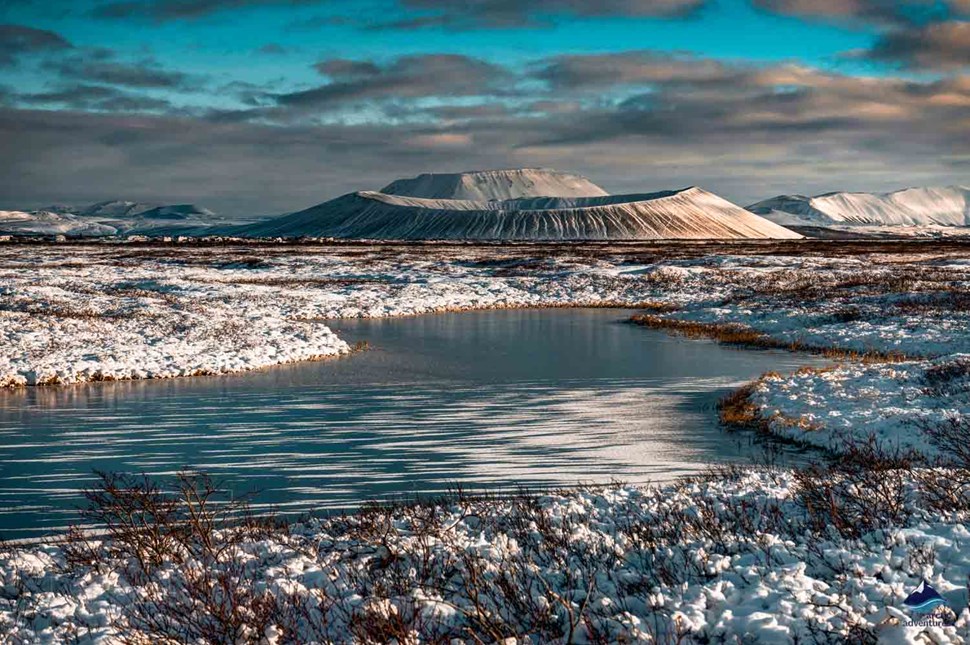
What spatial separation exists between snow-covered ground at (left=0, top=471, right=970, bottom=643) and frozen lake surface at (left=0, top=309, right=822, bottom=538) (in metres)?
2.79

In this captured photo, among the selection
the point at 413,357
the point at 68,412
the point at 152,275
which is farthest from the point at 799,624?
the point at 152,275

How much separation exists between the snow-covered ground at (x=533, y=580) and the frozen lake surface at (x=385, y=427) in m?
2.79

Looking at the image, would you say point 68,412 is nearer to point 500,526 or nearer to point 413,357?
point 413,357

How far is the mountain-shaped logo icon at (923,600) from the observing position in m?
6.05

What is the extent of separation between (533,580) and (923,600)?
3.02 meters

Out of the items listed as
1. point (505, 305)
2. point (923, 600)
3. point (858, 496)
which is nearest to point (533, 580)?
point (923, 600)

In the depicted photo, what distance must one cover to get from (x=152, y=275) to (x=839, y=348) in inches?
1581

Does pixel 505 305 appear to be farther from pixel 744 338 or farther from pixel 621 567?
pixel 621 567

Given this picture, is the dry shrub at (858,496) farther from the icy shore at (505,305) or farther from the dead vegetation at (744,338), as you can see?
the dead vegetation at (744,338)

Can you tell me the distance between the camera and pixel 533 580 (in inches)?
295

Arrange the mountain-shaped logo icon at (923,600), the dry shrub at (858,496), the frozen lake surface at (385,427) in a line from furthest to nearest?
the frozen lake surface at (385,427), the dry shrub at (858,496), the mountain-shaped logo icon at (923,600)

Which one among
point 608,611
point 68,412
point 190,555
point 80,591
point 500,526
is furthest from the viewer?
point 68,412

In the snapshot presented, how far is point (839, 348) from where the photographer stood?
26.1m

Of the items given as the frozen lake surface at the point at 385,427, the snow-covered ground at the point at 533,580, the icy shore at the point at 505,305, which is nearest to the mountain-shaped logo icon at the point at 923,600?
the snow-covered ground at the point at 533,580
